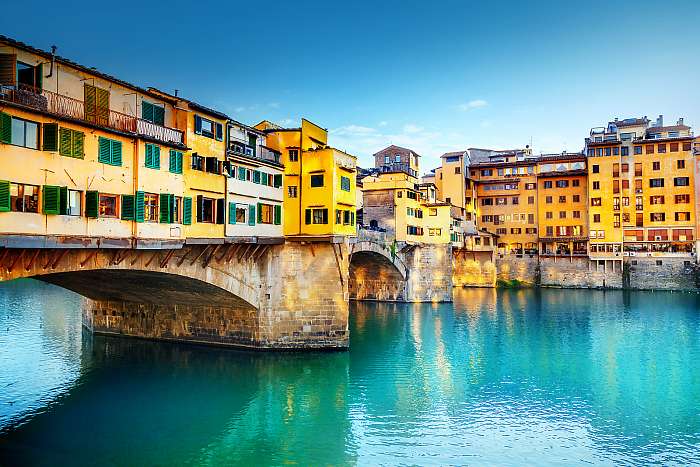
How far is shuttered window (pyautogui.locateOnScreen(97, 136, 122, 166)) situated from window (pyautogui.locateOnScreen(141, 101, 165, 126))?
281 centimetres

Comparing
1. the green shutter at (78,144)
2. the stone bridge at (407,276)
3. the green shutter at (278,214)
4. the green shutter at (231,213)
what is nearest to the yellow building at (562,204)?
the stone bridge at (407,276)

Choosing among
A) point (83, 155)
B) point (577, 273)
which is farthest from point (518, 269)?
point (83, 155)

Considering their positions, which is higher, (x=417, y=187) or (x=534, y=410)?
(x=417, y=187)

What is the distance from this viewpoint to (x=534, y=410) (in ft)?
77.6

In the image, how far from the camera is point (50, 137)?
17828 millimetres

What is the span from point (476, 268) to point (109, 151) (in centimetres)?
6409

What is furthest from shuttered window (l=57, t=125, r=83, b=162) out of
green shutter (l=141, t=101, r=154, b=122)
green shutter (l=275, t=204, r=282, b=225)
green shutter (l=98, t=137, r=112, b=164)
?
green shutter (l=275, t=204, r=282, b=225)

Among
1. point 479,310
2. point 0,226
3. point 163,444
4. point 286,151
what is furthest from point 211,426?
point 479,310

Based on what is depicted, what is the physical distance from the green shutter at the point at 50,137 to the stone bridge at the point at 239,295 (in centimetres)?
867

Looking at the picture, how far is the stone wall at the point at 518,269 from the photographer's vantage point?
256 ft

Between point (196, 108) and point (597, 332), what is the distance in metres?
35.4

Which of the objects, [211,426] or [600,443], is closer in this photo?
[600,443]

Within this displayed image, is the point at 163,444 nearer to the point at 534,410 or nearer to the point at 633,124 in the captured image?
the point at 534,410

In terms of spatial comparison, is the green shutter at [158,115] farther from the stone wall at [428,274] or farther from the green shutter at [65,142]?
the stone wall at [428,274]
